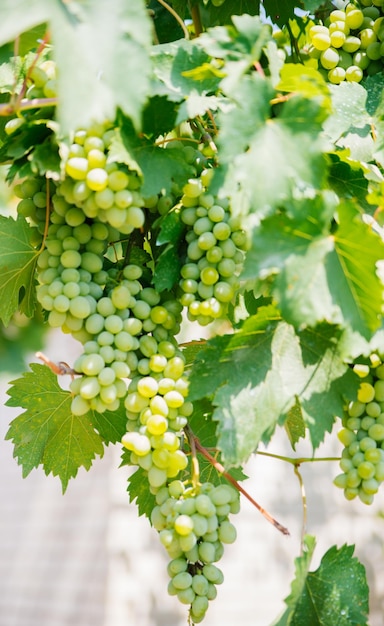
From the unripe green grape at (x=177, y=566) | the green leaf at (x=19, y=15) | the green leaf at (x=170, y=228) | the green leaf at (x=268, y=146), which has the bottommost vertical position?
the unripe green grape at (x=177, y=566)

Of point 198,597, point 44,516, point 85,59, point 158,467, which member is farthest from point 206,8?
point 44,516

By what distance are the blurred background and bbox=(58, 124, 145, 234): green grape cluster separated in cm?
165

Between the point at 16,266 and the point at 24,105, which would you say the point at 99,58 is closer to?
the point at 24,105

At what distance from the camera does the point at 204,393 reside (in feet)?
2.38

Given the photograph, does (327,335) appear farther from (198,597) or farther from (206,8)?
(206,8)

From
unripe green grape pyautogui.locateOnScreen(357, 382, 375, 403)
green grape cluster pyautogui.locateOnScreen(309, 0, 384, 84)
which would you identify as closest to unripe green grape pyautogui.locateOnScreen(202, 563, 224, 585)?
unripe green grape pyautogui.locateOnScreen(357, 382, 375, 403)

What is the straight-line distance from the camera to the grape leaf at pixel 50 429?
93 cm

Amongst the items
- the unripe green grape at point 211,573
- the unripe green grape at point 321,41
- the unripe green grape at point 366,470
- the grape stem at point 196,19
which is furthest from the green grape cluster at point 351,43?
the unripe green grape at point 211,573

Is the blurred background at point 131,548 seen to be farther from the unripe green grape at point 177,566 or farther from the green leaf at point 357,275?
the green leaf at point 357,275

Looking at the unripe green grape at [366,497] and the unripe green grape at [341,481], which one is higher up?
the unripe green grape at [341,481]

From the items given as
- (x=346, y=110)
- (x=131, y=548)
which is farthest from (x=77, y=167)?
(x=131, y=548)

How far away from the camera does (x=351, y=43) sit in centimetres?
96

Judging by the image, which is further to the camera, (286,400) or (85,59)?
(286,400)

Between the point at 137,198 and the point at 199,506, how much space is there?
1.02ft
